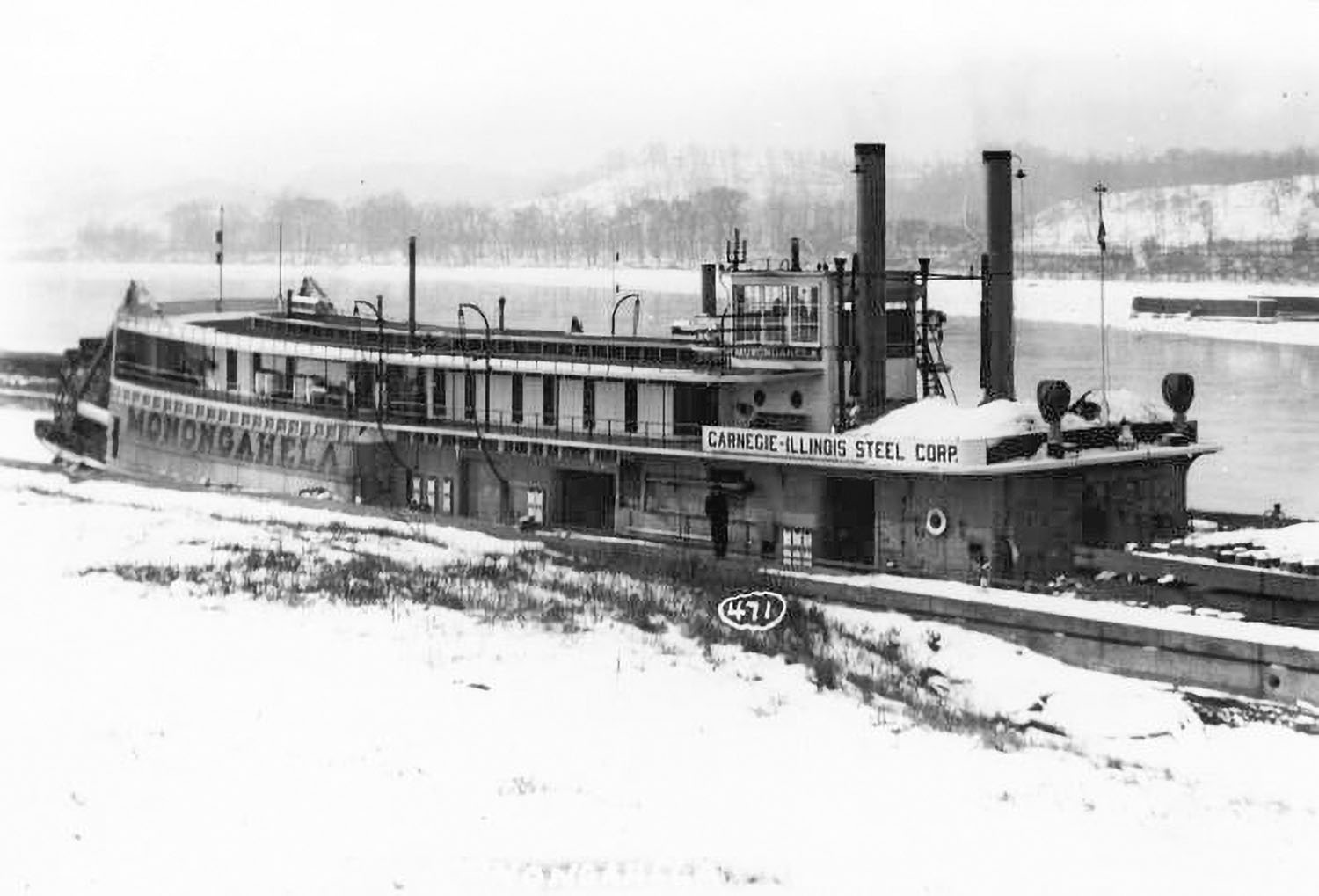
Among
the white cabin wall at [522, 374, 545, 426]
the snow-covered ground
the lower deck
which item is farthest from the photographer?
the white cabin wall at [522, 374, 545, 426]

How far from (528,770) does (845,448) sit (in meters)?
16.0

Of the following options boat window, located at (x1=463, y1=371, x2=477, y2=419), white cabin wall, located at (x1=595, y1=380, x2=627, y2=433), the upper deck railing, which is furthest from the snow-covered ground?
boat window, located at (x1=463, y1=371, x2=477, y2=419)

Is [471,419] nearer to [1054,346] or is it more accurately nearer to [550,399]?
[550,399]

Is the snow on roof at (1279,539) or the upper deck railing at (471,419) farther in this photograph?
the upper deck railing at (471,419)

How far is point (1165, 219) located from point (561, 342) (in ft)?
336

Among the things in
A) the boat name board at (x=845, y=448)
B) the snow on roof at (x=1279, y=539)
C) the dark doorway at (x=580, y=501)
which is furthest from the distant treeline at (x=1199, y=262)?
the boat name board at (x=845, y=448)

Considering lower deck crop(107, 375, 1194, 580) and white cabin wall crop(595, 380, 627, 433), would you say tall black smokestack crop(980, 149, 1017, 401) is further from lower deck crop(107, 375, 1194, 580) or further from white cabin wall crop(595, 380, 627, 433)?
white cabin wall crop(595, 380, 627, 433)

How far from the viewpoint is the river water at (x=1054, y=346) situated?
5103 cm

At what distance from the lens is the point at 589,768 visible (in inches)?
648

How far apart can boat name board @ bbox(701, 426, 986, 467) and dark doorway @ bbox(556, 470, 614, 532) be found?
4.10 meters

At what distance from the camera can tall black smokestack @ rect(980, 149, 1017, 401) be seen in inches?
1391

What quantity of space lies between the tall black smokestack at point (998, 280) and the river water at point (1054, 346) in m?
11.1

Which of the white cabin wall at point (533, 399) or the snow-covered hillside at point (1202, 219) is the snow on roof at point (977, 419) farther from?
the snow-covered hillside at point (1202, 219)

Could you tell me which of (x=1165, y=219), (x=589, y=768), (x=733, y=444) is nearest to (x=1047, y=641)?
(x=733, y=444)
